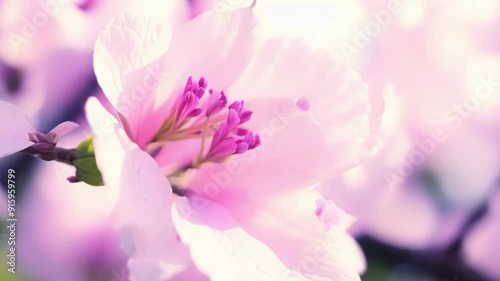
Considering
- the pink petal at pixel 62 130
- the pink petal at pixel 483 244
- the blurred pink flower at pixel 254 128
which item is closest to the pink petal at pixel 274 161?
the blurred pink flower at pixel 254 128

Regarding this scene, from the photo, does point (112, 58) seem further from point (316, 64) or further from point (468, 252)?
point (468, 252)

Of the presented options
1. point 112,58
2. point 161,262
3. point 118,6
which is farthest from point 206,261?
point 118,6

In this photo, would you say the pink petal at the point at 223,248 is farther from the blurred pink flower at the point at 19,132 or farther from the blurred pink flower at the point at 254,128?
the blurred pink flower at the point at 19,132

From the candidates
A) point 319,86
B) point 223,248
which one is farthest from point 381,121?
point 223,248

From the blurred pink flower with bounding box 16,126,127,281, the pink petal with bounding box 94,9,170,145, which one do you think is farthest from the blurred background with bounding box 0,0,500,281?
the pink petal with bounding box 94,9,170,145

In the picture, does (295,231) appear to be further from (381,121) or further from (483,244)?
(483,244)

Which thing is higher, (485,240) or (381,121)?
(381,121)
